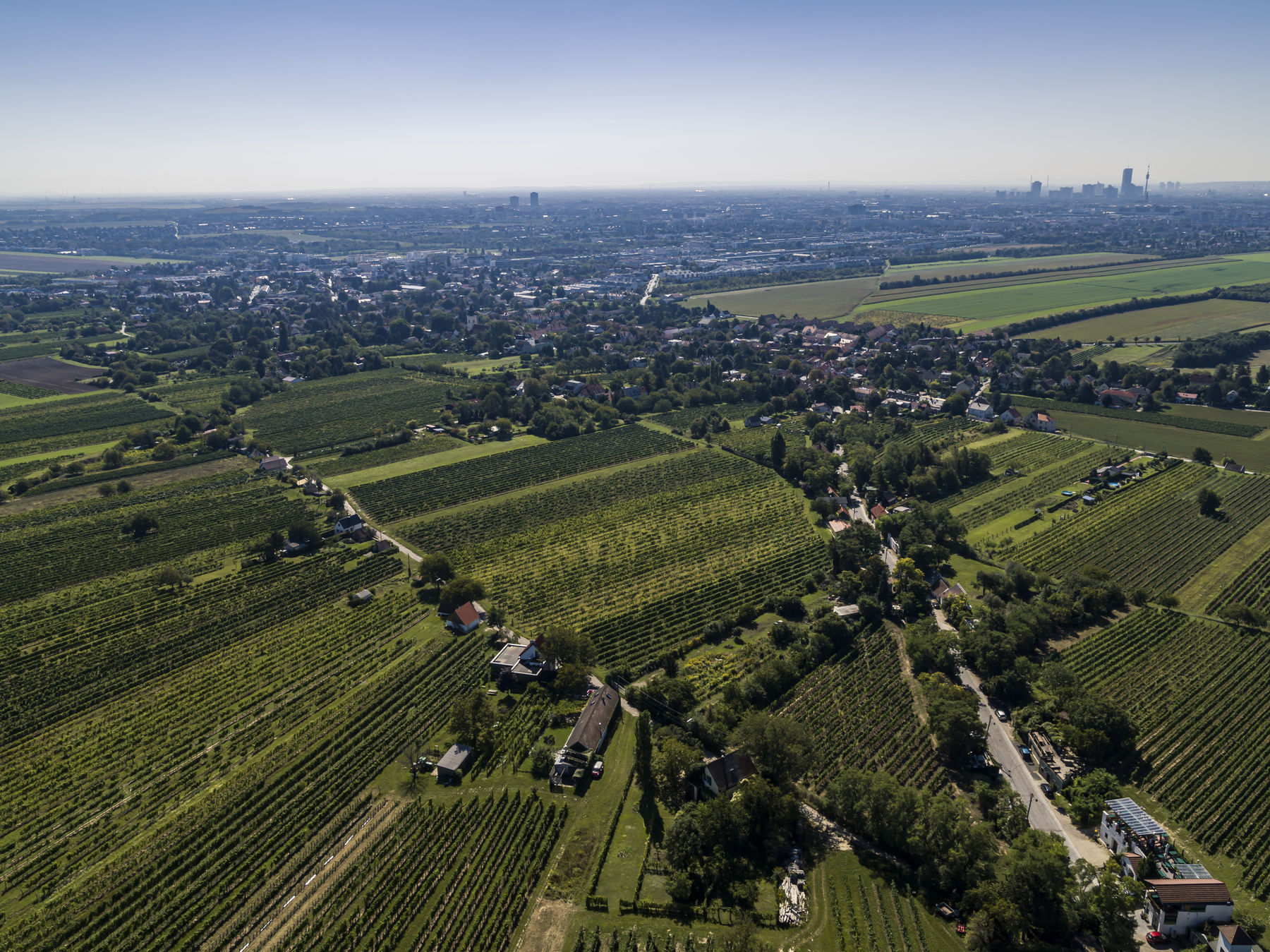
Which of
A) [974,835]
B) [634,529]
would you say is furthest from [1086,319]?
[974,835]

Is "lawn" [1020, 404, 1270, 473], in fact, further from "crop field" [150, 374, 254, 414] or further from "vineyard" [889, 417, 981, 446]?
"crop field" [150, 374, 254, 414]

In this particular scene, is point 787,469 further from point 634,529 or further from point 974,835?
point 974,835

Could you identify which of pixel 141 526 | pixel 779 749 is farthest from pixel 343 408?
pixel 779 749

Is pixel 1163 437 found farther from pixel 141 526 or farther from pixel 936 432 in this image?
pixel 141 526

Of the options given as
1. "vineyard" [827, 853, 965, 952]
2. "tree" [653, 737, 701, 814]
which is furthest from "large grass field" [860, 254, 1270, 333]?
"vineyard" [827, 853, 965, 952]

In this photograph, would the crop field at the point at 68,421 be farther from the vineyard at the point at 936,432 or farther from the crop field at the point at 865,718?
the vineyard at the point at 936,432

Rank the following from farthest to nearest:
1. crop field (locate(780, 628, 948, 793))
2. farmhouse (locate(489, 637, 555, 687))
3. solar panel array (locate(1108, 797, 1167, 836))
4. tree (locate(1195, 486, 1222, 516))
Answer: tree (locate(1195, 486, 1222, 516)) < farmhouse (locate(489, 637, 555, 687)) < crop field (locate(780, 628, 948, 793)) < solar panel array (locate(1108, 797, 1167, 836))

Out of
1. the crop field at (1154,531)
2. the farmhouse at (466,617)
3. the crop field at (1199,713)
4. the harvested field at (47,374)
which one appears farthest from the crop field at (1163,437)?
the harvested field at (47,374)
